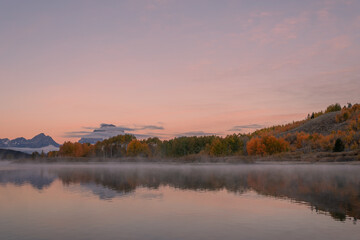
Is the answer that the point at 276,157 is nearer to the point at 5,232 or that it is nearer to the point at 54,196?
the point at 54,196

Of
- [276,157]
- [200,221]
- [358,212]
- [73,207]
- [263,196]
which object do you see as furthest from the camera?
[276,157]

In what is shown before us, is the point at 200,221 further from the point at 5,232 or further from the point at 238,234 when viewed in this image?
the point at 5,232

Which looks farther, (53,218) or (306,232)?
(53,218)

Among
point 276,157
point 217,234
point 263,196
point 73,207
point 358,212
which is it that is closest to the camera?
point 217,234

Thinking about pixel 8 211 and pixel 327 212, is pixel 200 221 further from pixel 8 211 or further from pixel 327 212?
pixel 8 211

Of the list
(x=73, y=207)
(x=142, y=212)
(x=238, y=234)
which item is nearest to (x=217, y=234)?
(x=238, y=234)

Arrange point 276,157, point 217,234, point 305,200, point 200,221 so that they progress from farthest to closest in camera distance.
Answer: point 276,157, point 305,200, point 200,221, point 217,234

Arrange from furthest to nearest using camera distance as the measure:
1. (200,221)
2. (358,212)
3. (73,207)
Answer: (73,207) < (358,212) < (200,221)

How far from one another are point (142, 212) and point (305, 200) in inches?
656

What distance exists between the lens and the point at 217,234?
19922mm

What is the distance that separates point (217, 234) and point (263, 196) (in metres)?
17.8

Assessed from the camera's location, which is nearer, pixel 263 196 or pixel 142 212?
pixel 142 212

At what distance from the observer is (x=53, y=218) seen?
2505 cm

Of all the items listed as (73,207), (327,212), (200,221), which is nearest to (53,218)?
(73,207)
